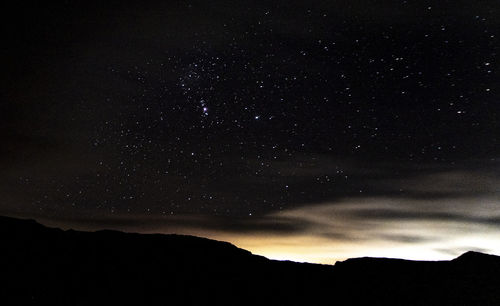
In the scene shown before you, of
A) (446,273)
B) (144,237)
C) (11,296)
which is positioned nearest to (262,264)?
(144,237)

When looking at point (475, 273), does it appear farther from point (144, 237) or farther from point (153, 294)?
point (144, 237)

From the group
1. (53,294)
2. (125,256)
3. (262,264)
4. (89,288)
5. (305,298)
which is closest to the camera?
(53,294)

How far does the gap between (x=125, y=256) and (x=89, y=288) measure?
3598 millimetres

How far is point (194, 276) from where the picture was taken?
24.6 m

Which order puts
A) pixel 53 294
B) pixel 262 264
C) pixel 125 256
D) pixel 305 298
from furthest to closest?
pixel 262 264 < pixel 125 256 < pixel 305 298 < pixel 53 294

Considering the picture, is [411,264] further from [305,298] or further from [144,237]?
[144,237]

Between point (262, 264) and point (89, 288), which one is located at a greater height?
point (262, 264)

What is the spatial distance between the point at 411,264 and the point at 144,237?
41.7 ft

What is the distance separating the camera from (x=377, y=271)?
25078 millimetres

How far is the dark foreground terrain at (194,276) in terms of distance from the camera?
21.1 meters

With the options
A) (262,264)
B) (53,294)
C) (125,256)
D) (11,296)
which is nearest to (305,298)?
(262,264)

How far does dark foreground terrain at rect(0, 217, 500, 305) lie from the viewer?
69.4ft

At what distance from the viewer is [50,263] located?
22.1 m

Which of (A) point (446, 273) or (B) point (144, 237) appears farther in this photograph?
(B) point (144, 237)
